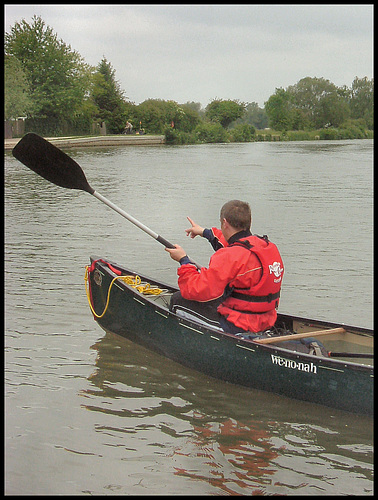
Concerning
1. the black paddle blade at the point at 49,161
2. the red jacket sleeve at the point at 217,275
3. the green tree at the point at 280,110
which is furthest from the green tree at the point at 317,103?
the red jacket sleeve at the point at 217,275

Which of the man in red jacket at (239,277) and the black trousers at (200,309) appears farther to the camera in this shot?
the black trousers at (200,309)

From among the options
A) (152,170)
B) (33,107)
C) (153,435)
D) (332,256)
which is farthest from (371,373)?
(33,107)

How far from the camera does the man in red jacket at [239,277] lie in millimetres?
4461

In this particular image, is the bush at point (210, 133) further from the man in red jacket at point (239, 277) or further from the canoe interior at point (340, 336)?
the man in red jacket at point (239, 277)

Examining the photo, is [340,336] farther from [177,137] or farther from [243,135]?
[243,135]

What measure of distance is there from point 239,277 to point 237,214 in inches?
16.8

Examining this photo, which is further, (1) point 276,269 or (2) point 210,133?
(2) point 210,133

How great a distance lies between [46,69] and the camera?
49188 mm

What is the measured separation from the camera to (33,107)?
46.5 m

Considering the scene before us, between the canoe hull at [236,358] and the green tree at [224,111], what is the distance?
62643 mm

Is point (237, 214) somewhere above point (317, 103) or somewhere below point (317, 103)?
below

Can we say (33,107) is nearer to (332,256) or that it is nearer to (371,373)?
(332,256)

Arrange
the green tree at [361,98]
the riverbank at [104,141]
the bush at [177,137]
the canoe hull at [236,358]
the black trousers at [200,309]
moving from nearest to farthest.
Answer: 1. the canoe hull at [236,358]
2. the black trousers at [200,309]
3. the riverbank at [104,141]
4. the bush at [177,137]
5. the green tree at [361,98]

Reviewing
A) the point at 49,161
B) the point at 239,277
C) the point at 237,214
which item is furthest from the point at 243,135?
the point at 239,277
